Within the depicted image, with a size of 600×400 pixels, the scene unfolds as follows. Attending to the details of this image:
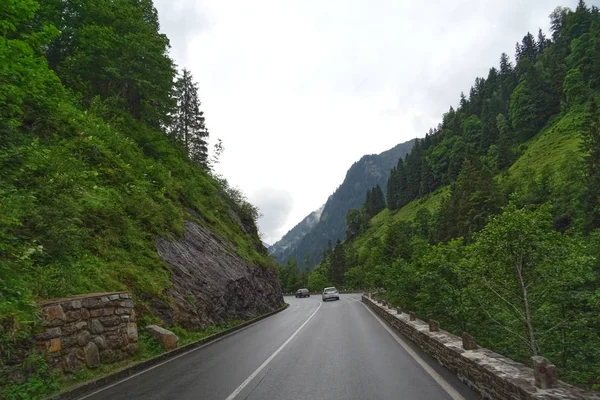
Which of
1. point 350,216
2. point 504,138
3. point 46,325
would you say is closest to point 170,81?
point 46,325

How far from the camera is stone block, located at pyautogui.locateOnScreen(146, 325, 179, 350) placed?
10711 mm

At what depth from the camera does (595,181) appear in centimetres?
3941

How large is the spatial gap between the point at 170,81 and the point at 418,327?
23921 millimetres

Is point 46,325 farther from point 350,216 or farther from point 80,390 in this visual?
point 350,216

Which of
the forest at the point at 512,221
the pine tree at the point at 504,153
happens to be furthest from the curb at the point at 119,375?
the pine tree at the point at 504,153

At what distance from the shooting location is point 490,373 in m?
5.40

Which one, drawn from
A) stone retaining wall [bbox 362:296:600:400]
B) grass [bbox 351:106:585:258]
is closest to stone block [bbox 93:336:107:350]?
stone retaining wall [bbox 362:296:600:400]

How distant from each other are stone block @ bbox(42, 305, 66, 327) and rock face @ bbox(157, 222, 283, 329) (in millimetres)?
4504

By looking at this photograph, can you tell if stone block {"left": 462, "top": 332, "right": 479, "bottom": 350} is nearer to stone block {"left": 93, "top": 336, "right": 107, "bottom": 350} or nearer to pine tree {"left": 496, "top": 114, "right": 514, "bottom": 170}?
stone block {"left": 93, "top": 336, "right": 107, "bottom": 350}

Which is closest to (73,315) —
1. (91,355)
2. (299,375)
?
(91,355)

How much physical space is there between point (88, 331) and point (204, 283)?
8.41m

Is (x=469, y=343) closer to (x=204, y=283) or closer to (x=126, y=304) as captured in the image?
(x=126, y=304)

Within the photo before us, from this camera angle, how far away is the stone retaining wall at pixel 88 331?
7.27 m

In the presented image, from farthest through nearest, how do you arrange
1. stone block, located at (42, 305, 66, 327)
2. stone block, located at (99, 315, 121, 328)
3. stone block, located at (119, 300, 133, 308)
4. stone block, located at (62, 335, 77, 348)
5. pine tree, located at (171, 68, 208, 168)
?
pine tree, located at (171, 68, 208, 168), stone block, located at (119, 300, 133, 308), stone block, located at (99, 315, 121, 328), stone block, located at (62, 335, 77, 348), stone block, located at (42, 305, 66, 327)
